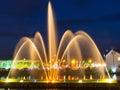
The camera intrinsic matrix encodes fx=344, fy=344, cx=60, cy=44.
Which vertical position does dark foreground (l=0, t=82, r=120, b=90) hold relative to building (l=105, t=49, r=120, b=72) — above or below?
below

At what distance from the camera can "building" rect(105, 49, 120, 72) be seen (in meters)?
101

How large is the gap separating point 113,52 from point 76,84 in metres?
65.2

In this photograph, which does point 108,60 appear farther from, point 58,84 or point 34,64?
point 58,84

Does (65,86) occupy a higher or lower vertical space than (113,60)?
lower

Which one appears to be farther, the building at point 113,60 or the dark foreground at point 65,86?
the building at point 113,60

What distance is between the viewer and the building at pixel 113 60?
101m

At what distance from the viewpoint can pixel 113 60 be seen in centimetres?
10250

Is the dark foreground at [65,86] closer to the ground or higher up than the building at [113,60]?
closer to the ground

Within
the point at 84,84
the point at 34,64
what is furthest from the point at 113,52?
the point at 84,84

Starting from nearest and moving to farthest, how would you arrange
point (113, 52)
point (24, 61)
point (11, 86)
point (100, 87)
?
point (100, 87) → point (11, 86) → point (113, 52) → point (24, 61)

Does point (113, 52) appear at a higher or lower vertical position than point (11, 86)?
higher

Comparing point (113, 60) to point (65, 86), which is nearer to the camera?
point (65, 86)

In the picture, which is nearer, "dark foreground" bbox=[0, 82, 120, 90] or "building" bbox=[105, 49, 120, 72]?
"dark foreground" bbox=[0, 82, 120, 90]

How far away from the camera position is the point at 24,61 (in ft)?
492
